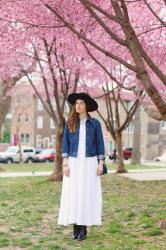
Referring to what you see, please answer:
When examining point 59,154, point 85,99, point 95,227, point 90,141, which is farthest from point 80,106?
point 59,154

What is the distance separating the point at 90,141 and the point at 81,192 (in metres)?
0.63

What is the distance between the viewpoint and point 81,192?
6.30 m

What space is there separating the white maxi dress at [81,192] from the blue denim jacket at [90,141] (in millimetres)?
54

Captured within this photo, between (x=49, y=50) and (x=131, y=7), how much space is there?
9.04 ft

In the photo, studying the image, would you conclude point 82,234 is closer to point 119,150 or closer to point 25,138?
point 119,150

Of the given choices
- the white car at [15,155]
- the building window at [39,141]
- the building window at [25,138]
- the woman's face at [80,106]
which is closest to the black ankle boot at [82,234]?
the woman's face at [80,106]

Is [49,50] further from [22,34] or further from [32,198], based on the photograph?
[32,198]

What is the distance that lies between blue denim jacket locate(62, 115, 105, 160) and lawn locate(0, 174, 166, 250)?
1.08m

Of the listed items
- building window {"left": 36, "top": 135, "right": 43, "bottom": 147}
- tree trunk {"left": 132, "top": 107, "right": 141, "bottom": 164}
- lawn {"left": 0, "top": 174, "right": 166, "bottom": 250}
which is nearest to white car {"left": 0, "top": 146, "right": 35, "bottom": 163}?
tree trunk {"left": 132, "top": 107, "right": 141, "bottom": 164}

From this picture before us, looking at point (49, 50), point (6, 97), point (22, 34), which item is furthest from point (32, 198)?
point (6, 97)

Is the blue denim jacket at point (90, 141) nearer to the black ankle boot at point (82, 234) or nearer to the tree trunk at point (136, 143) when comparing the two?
the black ankle boot at point (82, 234)

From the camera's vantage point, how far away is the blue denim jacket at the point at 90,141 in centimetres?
643

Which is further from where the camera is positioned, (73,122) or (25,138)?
(25,138)

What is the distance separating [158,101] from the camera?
7.15 m
